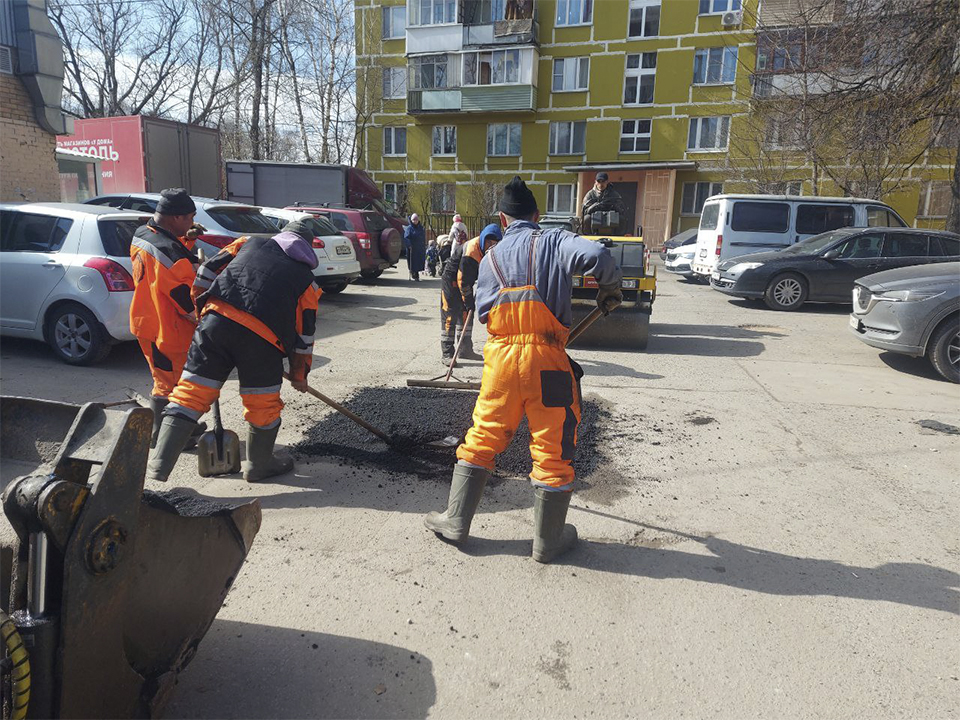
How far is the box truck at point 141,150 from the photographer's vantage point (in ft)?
50.9

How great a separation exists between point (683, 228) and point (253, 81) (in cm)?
2128

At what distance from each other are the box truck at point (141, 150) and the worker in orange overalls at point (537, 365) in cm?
1525

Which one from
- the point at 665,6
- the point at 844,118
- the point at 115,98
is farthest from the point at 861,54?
the point at 115,98

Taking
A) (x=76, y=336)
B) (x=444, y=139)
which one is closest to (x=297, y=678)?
(x=76, y=336)

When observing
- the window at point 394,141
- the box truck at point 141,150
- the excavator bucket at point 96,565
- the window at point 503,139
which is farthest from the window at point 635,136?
the excavator bucket at point 96,565

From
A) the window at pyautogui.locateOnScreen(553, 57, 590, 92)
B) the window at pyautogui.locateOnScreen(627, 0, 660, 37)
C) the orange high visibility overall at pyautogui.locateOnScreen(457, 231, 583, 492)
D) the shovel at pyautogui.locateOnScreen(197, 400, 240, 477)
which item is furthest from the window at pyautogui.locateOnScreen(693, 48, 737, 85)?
the shovel at pyautogui.locateOnScreen(197, 400, 240, 477)

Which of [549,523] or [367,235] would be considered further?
[367,235]

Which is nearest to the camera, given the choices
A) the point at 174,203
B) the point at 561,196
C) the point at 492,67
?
the point at 174,203

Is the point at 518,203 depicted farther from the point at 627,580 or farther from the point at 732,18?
the point at 732,18

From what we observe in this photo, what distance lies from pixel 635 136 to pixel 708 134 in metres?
3.31

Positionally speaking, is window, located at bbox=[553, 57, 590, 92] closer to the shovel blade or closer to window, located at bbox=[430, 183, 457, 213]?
window, located at bbox=[430, 183, 457, 213]

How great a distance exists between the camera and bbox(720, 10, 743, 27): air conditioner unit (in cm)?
2845

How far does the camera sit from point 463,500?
3346 mm

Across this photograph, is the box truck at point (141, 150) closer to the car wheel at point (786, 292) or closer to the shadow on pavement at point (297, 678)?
the car wheel at point (786, 292)
